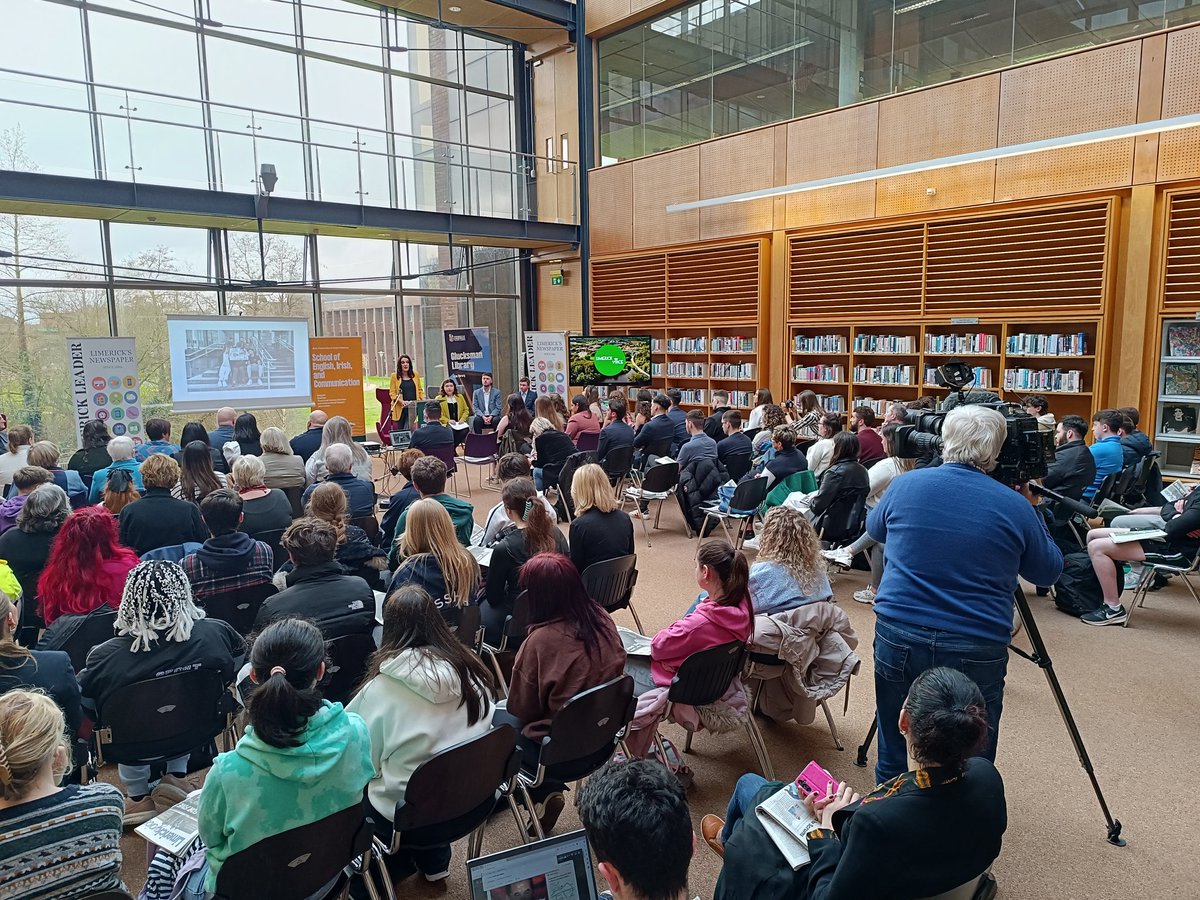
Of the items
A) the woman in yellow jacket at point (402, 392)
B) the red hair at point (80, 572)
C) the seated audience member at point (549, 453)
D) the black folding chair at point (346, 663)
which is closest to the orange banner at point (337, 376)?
the woman in yellow jacket at point (402, 392)

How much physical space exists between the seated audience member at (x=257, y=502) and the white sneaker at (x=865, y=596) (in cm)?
402

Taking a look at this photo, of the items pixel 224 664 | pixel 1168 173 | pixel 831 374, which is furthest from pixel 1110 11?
pixel 224 664

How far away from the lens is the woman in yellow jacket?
11414mm

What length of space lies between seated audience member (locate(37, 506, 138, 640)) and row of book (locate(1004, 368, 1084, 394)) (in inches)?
330

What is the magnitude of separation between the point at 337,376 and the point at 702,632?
9288 millimetres

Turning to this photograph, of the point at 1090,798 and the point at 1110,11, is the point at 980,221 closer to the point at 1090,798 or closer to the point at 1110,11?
the point at 1110,11

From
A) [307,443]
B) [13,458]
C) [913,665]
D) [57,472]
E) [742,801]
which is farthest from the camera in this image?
[307,443]

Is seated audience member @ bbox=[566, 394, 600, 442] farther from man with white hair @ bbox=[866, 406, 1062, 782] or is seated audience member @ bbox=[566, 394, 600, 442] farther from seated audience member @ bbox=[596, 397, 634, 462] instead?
man with white hair @ bbox=[866, 406, 1062, 782]

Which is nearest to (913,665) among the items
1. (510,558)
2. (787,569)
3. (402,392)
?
(787,569)

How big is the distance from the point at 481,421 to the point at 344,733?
9.33 meters

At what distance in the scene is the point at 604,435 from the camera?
25.6 feet

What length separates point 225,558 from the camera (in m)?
3.48

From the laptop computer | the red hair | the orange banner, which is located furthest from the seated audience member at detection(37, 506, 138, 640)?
the orange banner

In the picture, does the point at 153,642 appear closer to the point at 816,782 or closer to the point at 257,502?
the point at 257,502
